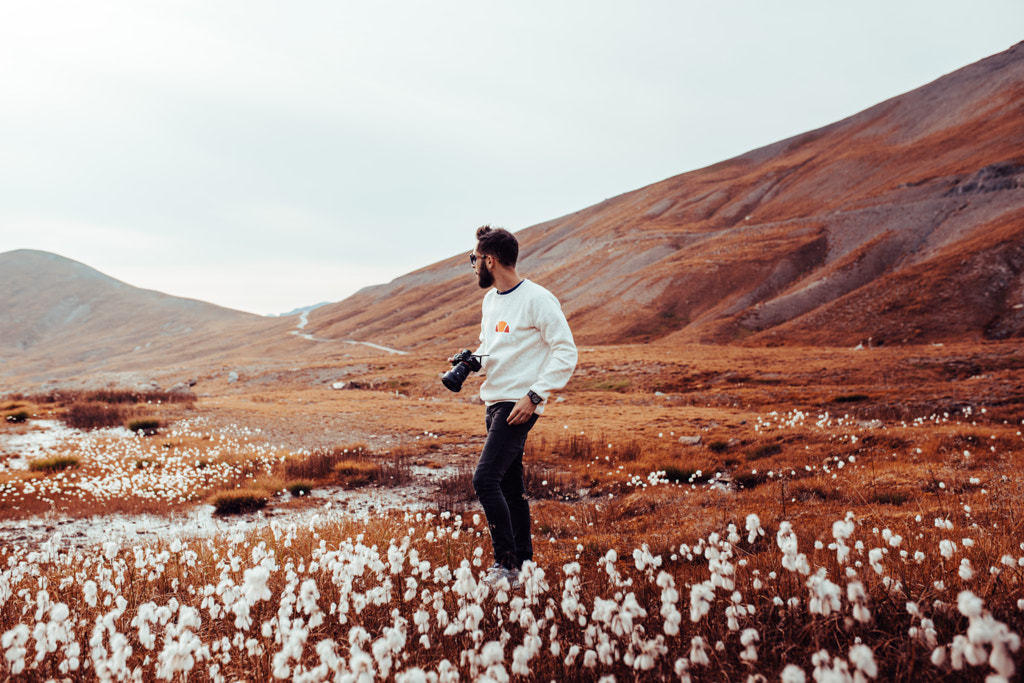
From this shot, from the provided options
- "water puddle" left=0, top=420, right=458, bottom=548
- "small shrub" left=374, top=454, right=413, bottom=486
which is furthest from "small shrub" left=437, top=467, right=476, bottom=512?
"small shrub" left=374, top=454, right=413, bottom=486

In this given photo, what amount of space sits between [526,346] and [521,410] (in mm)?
708

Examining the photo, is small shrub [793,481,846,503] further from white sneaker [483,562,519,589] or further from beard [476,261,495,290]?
beard [476,261,495,290]

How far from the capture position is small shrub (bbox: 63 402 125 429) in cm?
2089

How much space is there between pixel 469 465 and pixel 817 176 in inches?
4748

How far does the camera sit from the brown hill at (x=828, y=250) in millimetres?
49344

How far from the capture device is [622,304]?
80500 millimetres

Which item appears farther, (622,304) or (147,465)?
(622,304)

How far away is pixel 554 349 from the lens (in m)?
5.20

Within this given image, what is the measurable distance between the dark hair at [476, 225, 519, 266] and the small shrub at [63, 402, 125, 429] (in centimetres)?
2219

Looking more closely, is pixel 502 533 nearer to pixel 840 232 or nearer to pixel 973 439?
pixel 973 439

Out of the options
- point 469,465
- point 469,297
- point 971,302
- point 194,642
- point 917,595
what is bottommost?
point 971,302

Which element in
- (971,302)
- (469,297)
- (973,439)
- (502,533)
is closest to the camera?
(502,533)

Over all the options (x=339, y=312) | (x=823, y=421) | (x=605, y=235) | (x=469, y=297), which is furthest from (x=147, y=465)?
(x=339, y=312)

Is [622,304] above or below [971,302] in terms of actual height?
above
